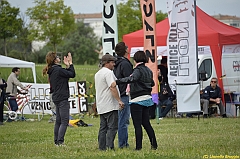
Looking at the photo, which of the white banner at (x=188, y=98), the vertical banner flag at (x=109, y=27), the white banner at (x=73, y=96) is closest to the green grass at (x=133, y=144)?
the vertical banner flag at (x=109, y=27)

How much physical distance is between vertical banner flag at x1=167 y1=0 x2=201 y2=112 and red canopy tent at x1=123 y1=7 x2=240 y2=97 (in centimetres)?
433

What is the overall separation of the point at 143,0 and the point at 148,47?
1.31m

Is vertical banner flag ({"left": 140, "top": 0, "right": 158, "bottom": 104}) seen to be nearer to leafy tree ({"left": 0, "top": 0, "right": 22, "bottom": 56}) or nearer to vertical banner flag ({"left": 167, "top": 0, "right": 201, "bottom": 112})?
vertical banner flag ({"left": 167, "top": 0, "right": 201, "bottom": 112})

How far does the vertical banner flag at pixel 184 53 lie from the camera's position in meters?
18.2

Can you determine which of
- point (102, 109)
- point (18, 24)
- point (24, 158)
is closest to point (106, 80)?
point (102, 109)

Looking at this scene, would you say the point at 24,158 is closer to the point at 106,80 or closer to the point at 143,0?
the point at 106,80

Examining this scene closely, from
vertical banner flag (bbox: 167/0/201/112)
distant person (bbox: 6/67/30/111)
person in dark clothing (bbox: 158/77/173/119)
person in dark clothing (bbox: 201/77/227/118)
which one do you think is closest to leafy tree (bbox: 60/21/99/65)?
distant person (bbox: 6/67/30/111)

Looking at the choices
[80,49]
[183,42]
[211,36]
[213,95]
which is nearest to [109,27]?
[183,42]

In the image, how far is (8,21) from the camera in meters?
46.7

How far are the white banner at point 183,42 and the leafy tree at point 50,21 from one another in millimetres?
30714

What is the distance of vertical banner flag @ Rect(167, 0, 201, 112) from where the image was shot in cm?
1816

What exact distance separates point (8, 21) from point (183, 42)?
30432 millimetres

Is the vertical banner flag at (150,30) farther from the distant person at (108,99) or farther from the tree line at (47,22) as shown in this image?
the tree line at (47,22)

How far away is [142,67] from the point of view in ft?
34.6
